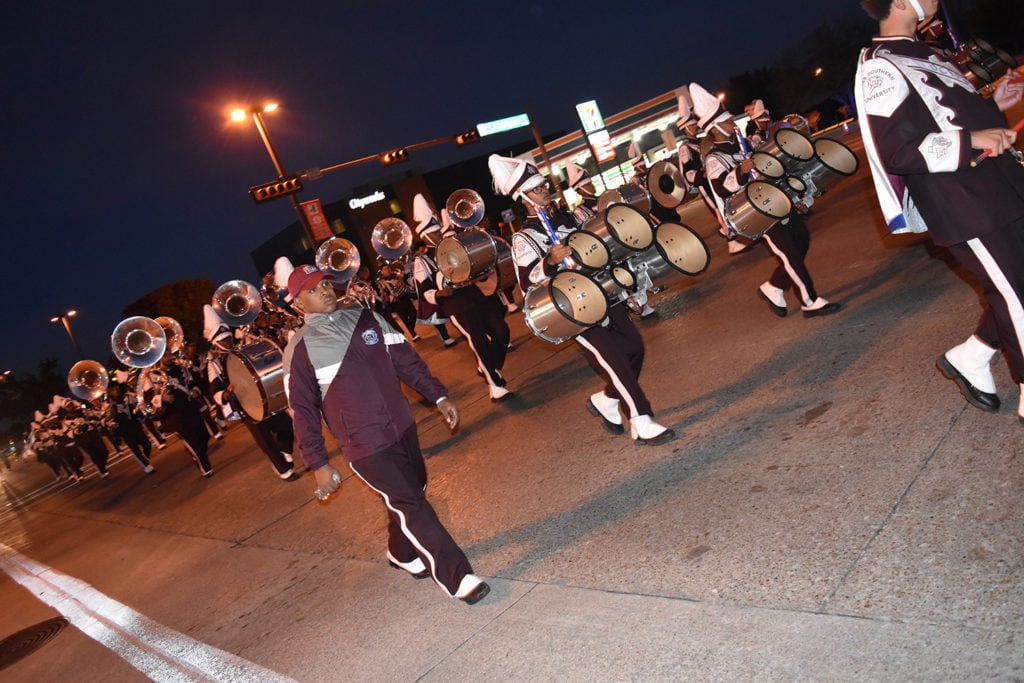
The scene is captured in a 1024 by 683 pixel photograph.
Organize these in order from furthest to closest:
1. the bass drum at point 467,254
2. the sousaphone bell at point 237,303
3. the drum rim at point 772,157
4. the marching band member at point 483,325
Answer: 1. the sousaphone bell at point 237,303
2. the marching band member at point 483,325
3. the bass drum at point 467,254
4. the drum rim at point 772,157

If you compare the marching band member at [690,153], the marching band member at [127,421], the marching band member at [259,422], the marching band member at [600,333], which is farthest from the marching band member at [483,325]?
the marching band member at [127,421]

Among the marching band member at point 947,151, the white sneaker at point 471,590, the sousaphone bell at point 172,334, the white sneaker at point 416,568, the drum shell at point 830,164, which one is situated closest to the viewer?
the marching band member at point 947,151

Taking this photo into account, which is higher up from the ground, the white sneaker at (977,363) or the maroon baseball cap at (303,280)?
the maroon baseball cap at (303,280)

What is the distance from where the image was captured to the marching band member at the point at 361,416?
13.7 ft

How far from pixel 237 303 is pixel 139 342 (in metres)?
2.38

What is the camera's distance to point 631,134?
44469 mm

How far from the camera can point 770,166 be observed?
20.1 feet

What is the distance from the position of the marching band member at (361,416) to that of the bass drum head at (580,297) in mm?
1179

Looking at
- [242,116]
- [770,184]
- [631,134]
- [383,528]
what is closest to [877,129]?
[770,184]

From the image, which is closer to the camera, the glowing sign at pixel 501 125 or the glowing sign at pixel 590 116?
the glowing sign at pixel 501 125

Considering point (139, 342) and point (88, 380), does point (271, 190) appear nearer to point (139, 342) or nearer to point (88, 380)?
point (88, 380)

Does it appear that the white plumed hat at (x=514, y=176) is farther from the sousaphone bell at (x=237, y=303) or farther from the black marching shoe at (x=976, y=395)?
the sousaphone bell at (x=237, y=303)

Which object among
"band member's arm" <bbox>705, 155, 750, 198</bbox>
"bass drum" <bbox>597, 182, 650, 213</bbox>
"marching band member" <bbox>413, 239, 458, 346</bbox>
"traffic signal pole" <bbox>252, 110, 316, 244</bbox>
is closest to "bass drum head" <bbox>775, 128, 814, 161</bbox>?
"band member's arm" <bbox>705, 155, 750, 198</bbox>

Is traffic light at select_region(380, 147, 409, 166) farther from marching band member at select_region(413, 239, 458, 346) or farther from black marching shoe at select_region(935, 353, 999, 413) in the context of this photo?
black marching shoe at select_region(935, 353, 999, 413)
